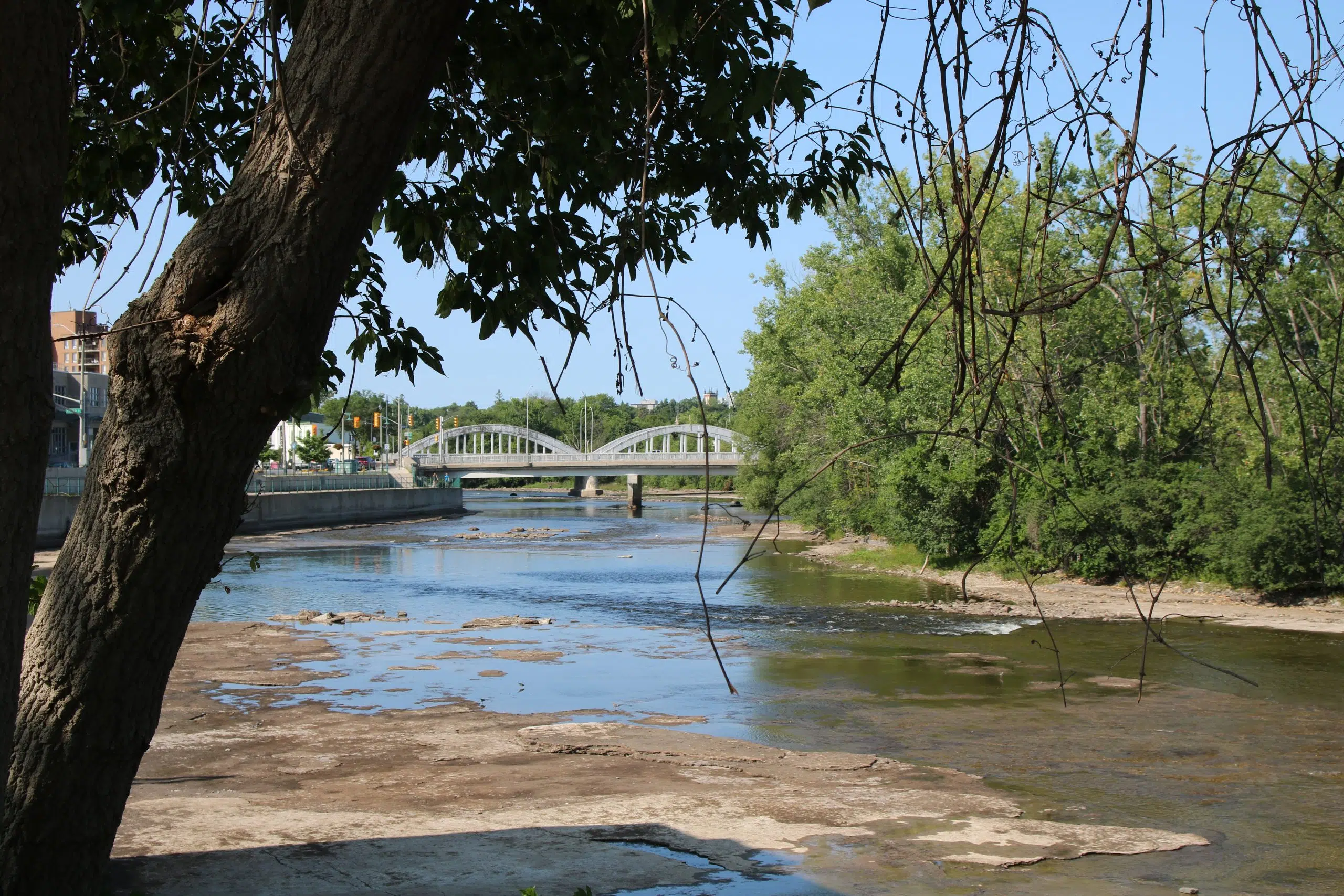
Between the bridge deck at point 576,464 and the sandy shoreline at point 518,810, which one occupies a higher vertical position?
the bridge deck at point 576,464

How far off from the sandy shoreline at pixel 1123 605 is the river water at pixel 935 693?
921 mm

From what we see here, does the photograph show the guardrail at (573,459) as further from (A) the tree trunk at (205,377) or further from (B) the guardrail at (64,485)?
(A) the tree trunk at (205,377)

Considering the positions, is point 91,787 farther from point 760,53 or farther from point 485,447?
point 485,447

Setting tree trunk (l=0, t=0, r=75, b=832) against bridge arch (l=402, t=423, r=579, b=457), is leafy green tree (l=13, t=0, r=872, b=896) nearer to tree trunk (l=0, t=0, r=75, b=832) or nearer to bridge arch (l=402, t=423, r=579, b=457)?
tree trunk (l=0, t=0, r=75, b=832)

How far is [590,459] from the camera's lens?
84.2 metres

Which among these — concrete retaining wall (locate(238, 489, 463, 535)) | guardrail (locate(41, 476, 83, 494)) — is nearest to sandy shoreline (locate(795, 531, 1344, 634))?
guardrail (locate(41, 476, 83, 494))

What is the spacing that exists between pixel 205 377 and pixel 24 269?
484 millimetres

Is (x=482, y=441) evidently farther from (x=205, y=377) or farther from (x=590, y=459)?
(x=205, y=377)

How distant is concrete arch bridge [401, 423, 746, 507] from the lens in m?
79.2

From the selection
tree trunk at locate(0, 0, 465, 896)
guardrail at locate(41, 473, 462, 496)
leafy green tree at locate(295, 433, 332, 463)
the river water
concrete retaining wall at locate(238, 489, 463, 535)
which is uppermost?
leafy green tree at locate(295, 433, 332, 463)

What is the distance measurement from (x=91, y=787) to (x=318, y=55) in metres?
2.11

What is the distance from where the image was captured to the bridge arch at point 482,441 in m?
102

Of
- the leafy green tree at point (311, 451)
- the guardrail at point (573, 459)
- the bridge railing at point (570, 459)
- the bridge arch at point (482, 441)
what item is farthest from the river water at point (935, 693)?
the bridge arch at point (482, 441)

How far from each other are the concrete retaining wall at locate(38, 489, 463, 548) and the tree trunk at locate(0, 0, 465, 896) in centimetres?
3853
